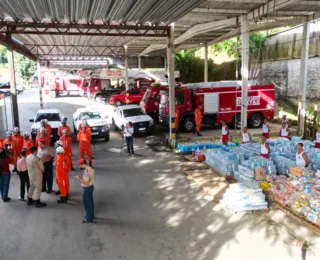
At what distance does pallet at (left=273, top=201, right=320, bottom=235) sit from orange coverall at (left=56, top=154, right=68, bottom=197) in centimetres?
565

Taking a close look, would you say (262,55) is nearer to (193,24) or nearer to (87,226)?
(193,24)

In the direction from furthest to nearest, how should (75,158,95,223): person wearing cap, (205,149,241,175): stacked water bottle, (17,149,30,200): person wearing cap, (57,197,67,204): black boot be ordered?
1. (205,149,241,175): stacked water bottle
2. (57,197,67,204): black boot
3. (17,149,30,200): person wearing cap
4. (75,158,95,223): person wearing cap

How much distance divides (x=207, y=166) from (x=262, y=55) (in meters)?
19.8

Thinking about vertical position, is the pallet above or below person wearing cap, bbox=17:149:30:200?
below

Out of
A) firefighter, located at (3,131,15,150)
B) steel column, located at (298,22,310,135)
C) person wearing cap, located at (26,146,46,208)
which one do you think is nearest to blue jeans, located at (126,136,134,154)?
firefighter, located at (3,131,15,150)

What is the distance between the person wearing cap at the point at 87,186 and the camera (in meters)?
7.28

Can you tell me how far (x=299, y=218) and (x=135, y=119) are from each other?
39.7 feet

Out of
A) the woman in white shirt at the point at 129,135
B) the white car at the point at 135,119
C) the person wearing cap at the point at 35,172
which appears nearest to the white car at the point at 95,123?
the white car at the point at 135,119

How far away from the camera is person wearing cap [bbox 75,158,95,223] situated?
728 cm

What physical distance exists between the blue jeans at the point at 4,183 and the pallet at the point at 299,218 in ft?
23.8

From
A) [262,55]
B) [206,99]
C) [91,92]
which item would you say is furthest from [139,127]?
[91,92]

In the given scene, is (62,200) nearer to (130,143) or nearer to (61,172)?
(61,172)

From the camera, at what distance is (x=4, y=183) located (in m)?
8.86

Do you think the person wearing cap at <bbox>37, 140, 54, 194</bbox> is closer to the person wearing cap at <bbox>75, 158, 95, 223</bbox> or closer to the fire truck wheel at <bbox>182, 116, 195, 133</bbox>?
the person wearing cap at <bbox>75, 158, 95, 223</bbox>
